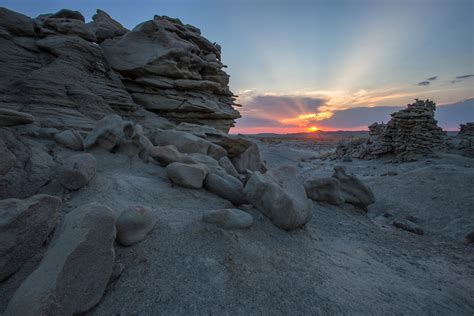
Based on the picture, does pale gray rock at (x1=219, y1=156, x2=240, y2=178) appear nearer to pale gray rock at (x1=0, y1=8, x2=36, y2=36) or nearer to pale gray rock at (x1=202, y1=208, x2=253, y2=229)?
pale gray rock at (x1=202, y1=208, x2=253, y2=229)

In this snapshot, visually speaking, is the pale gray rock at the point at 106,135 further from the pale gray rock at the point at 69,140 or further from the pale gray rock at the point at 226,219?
the pale gray rock at the point at 226,219

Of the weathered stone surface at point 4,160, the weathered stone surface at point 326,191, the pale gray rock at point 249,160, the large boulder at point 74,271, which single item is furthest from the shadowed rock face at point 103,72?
the weathered stone surface at point 326,191

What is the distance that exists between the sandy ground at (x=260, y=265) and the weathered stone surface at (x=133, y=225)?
0.29ft

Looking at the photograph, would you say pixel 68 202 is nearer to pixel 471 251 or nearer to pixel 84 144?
pixel 84 144

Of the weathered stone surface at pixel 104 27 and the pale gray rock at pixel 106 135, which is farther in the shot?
the weathered stone surface at pixel 104 27

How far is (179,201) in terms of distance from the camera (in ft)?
14.6

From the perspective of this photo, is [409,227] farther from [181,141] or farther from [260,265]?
[181,141]

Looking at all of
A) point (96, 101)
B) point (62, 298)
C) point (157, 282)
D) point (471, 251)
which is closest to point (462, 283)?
point (471, 251)

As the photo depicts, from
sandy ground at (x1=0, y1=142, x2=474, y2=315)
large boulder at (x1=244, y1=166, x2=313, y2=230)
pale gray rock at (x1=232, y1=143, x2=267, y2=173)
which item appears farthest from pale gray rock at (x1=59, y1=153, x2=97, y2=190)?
pale gray rock at (x1=232, y1=143, x2=267, y2=173)

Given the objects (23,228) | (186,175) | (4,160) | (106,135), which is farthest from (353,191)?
(4,160)

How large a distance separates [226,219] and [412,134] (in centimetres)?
1721

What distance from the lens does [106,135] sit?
5.55 meters

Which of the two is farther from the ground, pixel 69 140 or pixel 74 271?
pixel 69 140

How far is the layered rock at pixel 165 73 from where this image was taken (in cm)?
1077
